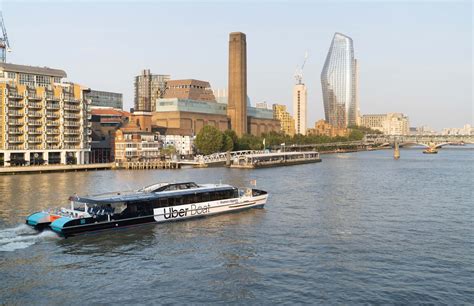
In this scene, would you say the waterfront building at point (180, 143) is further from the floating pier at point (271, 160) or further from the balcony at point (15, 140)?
the balcony at point (15, 140)

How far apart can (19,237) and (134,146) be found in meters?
98.5

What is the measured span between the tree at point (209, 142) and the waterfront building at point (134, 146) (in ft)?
54.4

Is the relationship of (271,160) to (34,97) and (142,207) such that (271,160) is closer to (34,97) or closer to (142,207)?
(34,97)

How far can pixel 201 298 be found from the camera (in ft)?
82.4

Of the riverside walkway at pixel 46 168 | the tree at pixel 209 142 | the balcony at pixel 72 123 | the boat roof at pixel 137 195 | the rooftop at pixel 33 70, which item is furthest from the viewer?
the tree at pixel 209 142

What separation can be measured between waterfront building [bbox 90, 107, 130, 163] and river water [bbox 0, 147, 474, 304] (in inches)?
3573

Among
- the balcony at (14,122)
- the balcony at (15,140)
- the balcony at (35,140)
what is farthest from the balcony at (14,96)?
the balcony at (35,140)

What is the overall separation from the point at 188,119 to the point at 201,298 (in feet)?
571

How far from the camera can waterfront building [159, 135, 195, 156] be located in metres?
159

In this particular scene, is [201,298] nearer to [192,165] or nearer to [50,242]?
[50,242]

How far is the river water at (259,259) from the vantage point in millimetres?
25734

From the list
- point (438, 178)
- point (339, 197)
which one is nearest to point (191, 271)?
point (339, 197)

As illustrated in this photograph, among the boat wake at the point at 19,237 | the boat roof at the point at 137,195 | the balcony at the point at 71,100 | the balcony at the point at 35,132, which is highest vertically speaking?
the balcony at the point at 71,100

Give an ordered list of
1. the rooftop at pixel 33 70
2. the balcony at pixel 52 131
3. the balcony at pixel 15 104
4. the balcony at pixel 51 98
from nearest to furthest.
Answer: the balcony at pixel 15 104 → the balcony at pixel 51 98 → the balcony at pixel 52 131 → the rooftop at pixel 33 70
